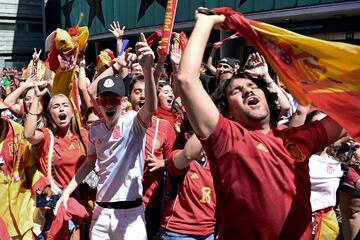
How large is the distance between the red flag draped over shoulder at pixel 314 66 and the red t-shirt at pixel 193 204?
1.26 metres

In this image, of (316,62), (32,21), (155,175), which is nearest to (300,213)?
(316,62)

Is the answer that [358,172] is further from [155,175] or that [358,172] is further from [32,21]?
[32,21]

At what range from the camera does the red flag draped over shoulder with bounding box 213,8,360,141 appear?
8.64 feet

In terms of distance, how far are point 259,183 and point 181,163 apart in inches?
40.2

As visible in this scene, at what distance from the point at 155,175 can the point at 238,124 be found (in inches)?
70.0

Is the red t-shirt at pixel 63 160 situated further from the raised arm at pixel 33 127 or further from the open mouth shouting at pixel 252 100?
the open mouth shouting at pixel 252 100

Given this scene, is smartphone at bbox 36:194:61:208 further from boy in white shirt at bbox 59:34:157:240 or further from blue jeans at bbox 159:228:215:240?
blue jeans at bbox 159:228:215:240

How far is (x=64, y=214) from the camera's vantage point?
3.76 meters

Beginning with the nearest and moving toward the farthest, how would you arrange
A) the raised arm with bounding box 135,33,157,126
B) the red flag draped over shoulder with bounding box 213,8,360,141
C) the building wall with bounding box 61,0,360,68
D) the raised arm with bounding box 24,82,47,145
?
the red flag draped over shoulder with bounding box 213,8,360,141 < the raised arm with bounding box 135,33,157,126 < the raised arm with bounding box 24,82,47,145 < the building wall with bounding box 61,0,360,68

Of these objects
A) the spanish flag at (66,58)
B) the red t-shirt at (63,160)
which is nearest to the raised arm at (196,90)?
the red t-shirt at (63,160)

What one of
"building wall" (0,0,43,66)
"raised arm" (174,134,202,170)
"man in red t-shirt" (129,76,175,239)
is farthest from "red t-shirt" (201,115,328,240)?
"building wall" (0,0,43,66)

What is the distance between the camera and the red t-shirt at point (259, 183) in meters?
2.47

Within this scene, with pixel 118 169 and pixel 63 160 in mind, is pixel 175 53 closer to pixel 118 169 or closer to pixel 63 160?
pixel 63 160

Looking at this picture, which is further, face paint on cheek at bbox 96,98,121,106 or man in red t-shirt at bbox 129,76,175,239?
man in red t-shirt at bbox 129,76,175,239
